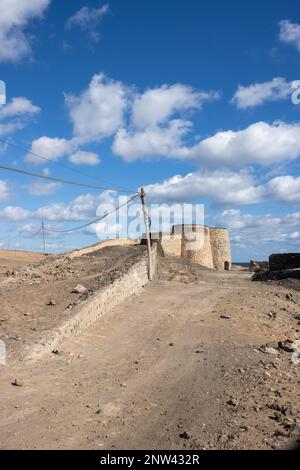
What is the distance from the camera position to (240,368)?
316 inches

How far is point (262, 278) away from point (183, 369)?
A: 1296cm

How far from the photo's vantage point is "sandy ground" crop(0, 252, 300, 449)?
546 centimetres

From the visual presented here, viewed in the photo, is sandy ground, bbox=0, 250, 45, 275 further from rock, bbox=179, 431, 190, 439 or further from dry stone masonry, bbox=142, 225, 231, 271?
rock, bbox=179, 431, 190, 439

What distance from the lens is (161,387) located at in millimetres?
7262

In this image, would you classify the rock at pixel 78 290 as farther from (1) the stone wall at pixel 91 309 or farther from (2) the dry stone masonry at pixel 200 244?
(2) the dry stone masonry at pixel 200 244

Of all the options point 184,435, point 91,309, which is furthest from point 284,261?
point 184,435

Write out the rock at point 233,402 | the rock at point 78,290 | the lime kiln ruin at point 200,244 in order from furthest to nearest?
the lime kiln ruin at point 200,244, the rock at point 78,290, the rock at point 233,402

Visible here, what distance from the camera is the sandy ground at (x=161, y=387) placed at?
5.46m

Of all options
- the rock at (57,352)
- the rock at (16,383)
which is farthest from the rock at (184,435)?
the rock at (57,352)

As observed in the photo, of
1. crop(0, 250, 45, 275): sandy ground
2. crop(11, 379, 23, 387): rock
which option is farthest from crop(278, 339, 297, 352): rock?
crop(0, 250, 45, 275): sandy ground

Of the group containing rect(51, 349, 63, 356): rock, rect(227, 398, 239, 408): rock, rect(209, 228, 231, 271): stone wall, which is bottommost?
rect(227, 398, 239, 408): rock

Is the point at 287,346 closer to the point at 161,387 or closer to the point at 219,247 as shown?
the point at 161,387

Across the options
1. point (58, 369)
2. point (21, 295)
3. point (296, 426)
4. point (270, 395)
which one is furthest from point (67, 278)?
point (296, 426)

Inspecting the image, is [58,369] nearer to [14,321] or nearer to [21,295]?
[14,321]
